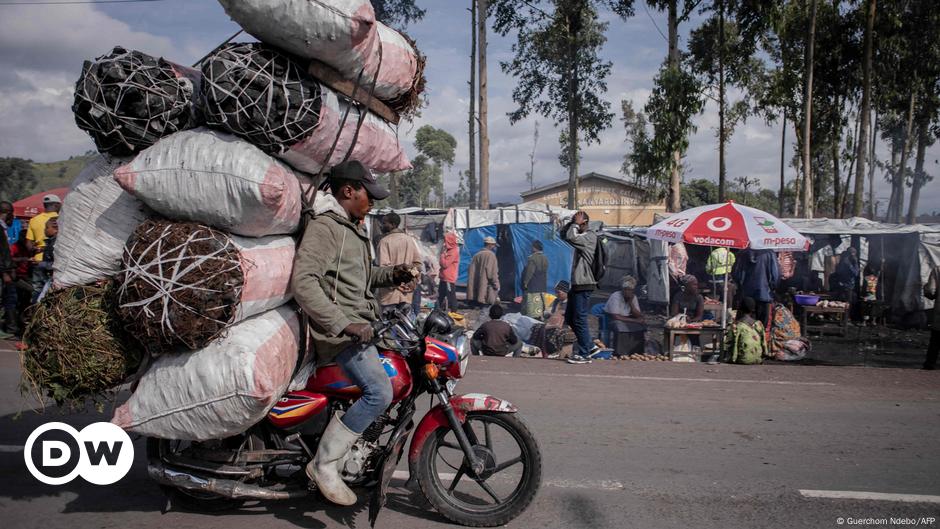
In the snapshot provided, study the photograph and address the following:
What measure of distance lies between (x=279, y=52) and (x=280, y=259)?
113 centimetres

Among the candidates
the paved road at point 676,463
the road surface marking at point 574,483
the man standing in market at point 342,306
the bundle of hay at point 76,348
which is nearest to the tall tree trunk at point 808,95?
the paved road at point 676,463

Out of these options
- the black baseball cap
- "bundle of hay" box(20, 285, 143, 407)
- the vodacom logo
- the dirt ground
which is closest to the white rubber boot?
"bundle of hay" box(20, 285, 143, 407)

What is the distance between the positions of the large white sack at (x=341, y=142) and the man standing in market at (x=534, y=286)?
31.2 feet

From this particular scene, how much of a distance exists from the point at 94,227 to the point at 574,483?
10.7ft

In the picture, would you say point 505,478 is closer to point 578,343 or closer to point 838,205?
point 578,343

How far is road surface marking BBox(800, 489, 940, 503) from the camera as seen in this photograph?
4012mm

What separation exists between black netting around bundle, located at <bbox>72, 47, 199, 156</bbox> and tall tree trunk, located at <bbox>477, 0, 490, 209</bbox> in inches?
751

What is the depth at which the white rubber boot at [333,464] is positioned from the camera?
11.2 feet

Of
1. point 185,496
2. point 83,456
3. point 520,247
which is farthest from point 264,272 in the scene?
point 520,247

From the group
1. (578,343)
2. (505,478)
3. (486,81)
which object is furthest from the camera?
(486,81)

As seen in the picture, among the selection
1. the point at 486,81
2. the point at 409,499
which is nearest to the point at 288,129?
the point at 409,499

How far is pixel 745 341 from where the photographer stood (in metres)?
9.30

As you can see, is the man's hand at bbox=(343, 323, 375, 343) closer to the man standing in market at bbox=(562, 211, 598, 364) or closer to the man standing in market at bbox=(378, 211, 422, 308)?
the man standing in market at bbox=(378, 211, 422, 308)

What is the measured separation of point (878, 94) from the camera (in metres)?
30.2
